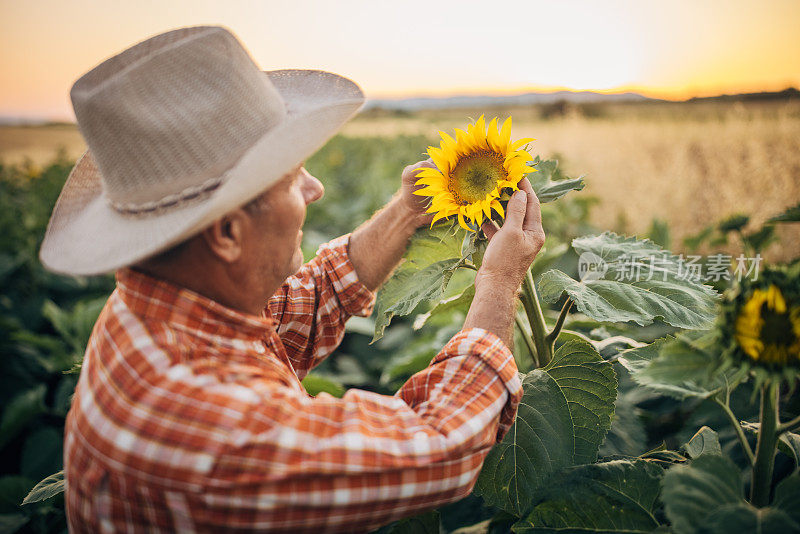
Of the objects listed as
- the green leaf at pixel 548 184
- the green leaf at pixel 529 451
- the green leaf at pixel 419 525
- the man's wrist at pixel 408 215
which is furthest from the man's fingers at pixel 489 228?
the green leaf at pixel 419 525

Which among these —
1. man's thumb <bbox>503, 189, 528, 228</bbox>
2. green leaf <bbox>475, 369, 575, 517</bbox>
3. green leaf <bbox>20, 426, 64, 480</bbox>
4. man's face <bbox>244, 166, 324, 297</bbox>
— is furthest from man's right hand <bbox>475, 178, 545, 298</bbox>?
green leaf <bbox>20, 426, 64, 480</bbox>

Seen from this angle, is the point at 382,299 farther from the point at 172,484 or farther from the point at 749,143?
the point at 749,143

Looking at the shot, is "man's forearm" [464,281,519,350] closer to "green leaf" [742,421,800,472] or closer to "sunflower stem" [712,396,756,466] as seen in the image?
"sunflower stem" [712,396,756,466]

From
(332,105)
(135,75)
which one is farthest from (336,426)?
(135,75)

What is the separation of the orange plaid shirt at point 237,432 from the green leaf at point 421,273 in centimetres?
29

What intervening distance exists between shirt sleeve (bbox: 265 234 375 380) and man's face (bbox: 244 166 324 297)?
43 centimetres

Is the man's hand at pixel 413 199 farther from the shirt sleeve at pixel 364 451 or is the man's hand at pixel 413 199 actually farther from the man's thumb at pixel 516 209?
the shirt sleeve at pixel 364 451

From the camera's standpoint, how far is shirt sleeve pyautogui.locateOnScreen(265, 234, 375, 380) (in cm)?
185

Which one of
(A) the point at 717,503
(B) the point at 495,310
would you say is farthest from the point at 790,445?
(B) the point at 495,310

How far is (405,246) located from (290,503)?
38.6 inches

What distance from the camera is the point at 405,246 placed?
1836mm

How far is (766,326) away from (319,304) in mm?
1305

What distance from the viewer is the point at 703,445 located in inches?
58.1

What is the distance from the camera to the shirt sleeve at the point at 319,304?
6.07 ft
